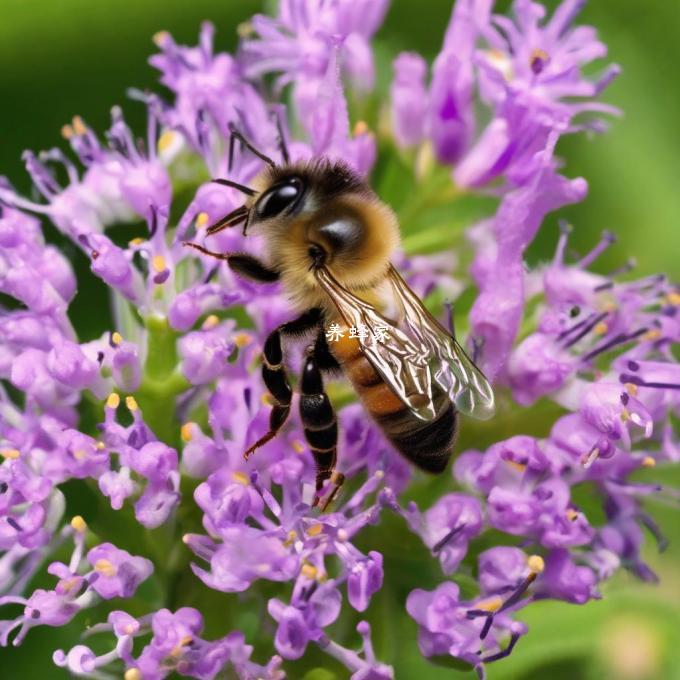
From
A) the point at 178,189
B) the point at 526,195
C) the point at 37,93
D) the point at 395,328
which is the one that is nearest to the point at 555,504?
the point at 395,328

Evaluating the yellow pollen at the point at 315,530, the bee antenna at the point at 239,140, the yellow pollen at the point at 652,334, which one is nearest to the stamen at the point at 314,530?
the yellow pollen at the point at 315,530

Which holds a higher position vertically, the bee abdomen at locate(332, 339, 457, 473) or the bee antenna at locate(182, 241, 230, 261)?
the bee antenna at locate(182, 241, 230, 261)

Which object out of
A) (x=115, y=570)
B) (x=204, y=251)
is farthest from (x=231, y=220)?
(x=115, y=570)

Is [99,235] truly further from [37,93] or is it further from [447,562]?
[37,93]

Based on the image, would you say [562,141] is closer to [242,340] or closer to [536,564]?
[242,340]

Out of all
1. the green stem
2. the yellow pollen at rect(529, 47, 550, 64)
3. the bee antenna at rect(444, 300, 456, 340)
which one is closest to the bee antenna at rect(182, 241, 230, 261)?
the green stem

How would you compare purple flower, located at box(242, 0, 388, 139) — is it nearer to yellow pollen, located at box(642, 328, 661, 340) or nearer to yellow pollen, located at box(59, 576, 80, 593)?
yellow pollen, located at box(642, 328, 661, 340)

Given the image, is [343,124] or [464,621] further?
[343,124]
